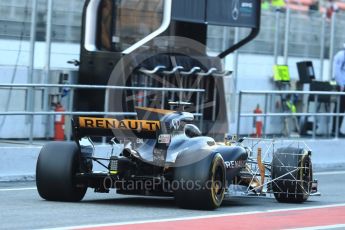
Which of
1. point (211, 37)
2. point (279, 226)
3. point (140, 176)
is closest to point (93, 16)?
point (211, 37)

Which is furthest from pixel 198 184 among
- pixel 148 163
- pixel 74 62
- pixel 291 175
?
pixel 74 62

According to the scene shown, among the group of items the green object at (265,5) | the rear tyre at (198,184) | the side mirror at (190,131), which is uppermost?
the green object at (265,5)

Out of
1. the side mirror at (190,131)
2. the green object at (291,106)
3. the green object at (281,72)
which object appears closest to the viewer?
the side mirror at (190,131)

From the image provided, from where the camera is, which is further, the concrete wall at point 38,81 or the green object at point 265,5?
the green object at point 265,5

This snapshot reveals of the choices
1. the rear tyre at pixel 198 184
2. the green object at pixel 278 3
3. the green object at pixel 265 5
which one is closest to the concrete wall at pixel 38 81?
the green object at pixel 265 5

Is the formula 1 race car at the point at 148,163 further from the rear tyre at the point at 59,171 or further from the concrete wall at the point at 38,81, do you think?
the concrete wall at the point at 38,81

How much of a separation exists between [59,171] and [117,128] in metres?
0.83

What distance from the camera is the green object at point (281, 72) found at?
84.3ft

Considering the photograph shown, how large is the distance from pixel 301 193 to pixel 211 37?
1140cm

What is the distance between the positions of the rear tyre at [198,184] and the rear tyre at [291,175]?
1.48 meters

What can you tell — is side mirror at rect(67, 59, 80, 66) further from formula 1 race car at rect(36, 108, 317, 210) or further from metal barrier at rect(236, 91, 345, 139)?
formula 1 race car at rect(36, 108, 317, 210)

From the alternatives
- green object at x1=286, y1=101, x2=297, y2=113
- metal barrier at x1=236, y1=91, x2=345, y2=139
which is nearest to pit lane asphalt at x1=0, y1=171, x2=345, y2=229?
metal barrier at x1=236, y1=91, x2=345, y2=139

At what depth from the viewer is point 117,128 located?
12.3 metres

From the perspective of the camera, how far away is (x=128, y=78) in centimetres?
2080
